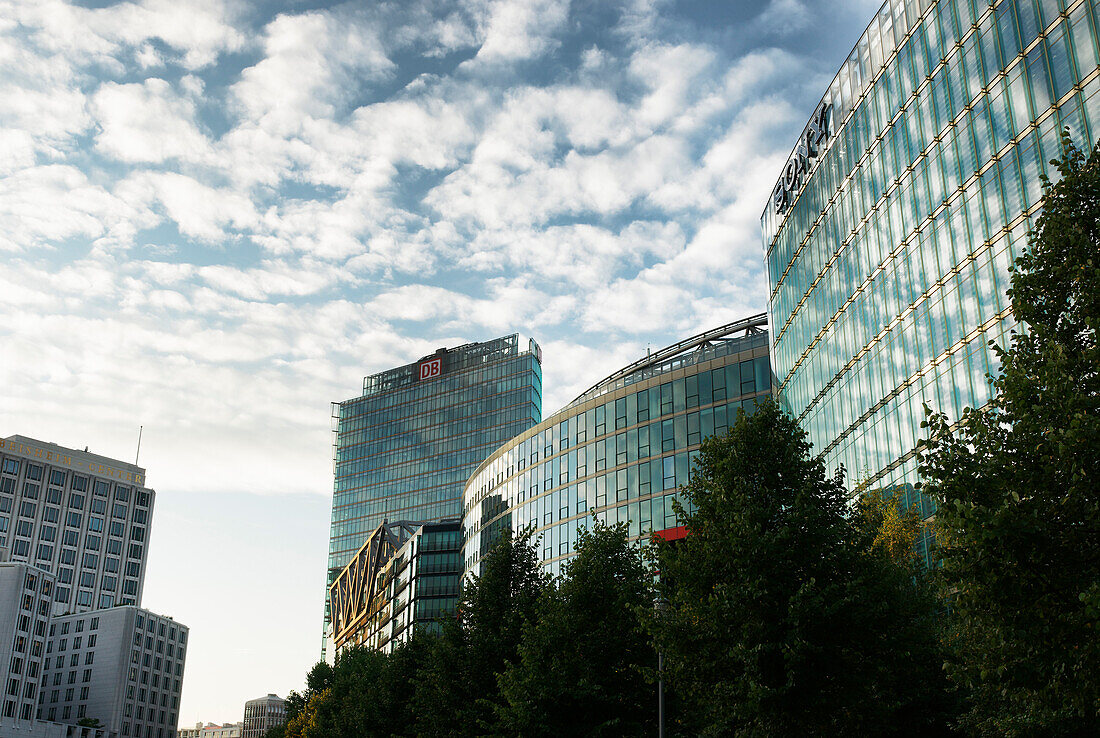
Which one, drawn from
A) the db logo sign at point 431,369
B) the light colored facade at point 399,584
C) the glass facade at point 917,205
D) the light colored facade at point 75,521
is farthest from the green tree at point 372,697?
the light colored facade at point 75,521

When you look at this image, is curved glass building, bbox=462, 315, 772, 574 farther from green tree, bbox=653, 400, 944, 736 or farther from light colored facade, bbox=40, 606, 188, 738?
light colored facade, bbox=40, 606, 188, 738

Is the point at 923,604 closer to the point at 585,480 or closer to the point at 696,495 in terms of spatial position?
the point at 696,495

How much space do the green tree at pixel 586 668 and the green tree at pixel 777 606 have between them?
543cm

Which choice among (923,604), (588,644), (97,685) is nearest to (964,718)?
(923,604)

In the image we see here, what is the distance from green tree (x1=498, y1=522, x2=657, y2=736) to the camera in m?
30.8

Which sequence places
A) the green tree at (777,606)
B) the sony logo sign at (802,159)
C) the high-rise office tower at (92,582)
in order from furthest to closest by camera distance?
the high-rise office tower at (92,582), the sony logo sign at (802,159), the green tree at (777,606)

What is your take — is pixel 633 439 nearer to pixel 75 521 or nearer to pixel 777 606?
pixel 777 606

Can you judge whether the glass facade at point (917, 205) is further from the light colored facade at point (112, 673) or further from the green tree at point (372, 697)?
the light colored facade at point (112, 673)

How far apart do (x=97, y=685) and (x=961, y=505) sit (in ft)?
582

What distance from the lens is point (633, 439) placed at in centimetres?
7131

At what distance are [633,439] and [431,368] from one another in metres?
124

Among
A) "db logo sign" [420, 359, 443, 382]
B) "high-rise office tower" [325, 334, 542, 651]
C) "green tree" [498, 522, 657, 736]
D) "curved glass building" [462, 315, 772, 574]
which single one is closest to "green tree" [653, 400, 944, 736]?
"green tree" [498, 522, 657, 736]

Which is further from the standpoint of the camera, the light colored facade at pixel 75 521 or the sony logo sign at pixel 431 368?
the sony logo sign at pixel 431 368

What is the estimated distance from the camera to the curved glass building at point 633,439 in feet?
220
